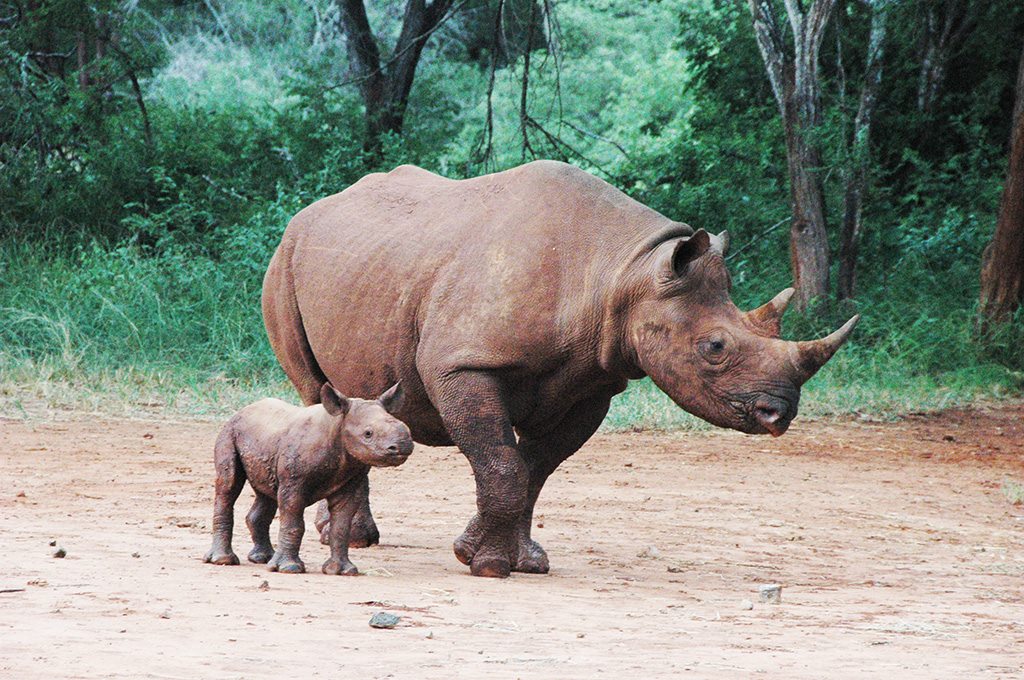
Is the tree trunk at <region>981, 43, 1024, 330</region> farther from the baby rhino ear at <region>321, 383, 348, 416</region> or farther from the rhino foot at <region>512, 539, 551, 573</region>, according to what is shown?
the baby rhino ear at <region>321, 383, 348, 416</region>

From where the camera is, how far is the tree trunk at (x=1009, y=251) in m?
13.8

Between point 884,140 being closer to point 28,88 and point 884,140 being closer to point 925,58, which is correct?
point 925,58

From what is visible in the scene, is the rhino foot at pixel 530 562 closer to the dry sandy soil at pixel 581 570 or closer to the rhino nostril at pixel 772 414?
the dry sandy soil at pixel 581 570

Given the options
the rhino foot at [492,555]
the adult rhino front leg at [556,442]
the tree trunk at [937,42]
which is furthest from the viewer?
the tree trunk at [937,42]

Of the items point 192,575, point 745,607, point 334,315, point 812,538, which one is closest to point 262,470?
point 192,575

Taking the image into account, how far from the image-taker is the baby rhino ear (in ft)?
19.9

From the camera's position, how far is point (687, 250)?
20.7 ft

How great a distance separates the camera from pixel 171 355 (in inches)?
539

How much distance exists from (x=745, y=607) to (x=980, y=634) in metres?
0.88

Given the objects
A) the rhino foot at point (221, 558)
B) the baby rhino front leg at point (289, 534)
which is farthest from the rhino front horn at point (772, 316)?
the rhino foot at point (221, 558)

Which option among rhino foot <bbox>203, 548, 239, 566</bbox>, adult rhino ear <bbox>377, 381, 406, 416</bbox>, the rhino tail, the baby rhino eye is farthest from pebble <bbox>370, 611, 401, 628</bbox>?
the rhino tail

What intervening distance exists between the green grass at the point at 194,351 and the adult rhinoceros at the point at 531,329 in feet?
16.7

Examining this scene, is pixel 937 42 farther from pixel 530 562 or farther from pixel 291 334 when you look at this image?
pixel 530 562

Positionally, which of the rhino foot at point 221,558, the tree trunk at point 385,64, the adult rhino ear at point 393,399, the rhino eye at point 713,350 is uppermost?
the tree trunk at point 385,64
